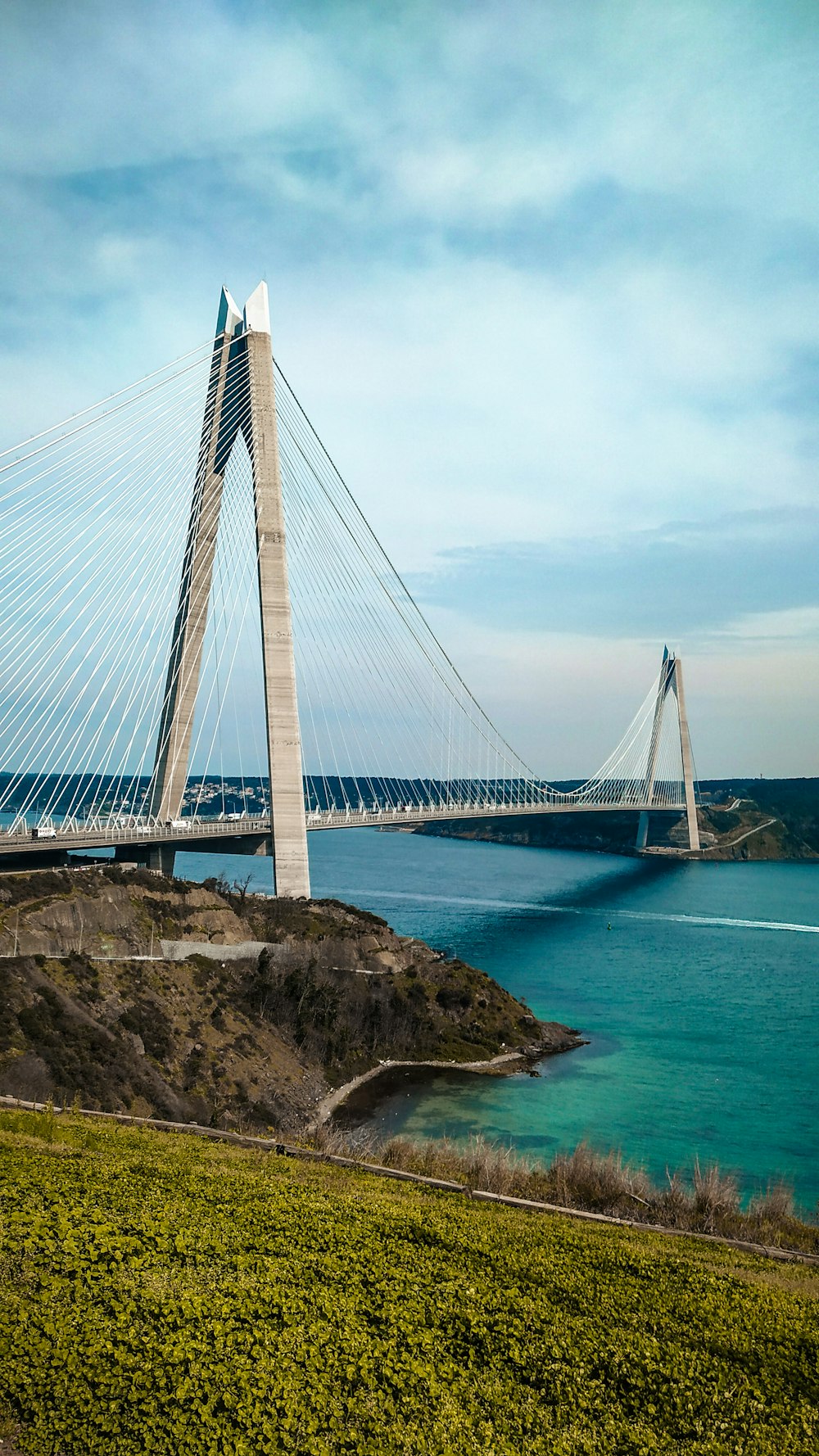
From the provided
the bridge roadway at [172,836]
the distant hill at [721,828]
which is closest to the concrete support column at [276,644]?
the bridge roadway at [172,836]

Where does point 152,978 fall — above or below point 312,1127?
above

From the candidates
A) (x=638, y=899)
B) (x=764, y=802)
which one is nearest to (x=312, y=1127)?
(x=638, y=899)

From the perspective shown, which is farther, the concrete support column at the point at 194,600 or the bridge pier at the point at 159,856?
the concrete support column at the point at 194,600

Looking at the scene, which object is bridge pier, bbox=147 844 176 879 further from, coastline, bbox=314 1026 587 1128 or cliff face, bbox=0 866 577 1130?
coastline, bbox=314 1026 587 1128

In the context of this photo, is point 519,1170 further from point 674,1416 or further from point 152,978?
point 152,978

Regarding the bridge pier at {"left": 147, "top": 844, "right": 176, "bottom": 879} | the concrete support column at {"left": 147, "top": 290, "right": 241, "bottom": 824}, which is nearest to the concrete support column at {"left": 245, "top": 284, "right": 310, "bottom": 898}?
the concrete support column at {"left": 147, "top": 290, "right": 241, "bottom": 824}

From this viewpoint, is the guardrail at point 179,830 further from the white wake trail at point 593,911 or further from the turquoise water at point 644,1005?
the white wake trail at point 593,911
